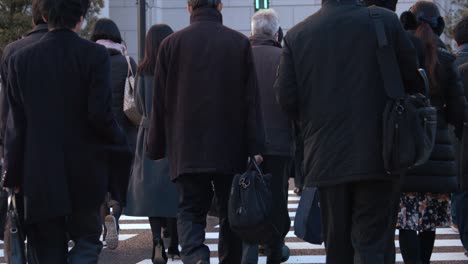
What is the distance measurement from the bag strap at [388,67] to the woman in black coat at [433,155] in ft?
3.76

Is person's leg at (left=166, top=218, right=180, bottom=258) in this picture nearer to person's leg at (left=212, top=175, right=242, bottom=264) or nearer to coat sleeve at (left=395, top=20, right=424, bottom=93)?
person's leg at (left=212, top=175, right=242, bottom=264)

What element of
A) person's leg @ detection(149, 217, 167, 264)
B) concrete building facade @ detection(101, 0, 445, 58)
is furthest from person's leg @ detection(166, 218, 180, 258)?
concrete building facade @ detection(101, 0, 445, 58)

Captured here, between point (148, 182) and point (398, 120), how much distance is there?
2.89 meters

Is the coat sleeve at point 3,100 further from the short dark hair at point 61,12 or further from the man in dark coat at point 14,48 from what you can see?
the short dark hair at point 61,12

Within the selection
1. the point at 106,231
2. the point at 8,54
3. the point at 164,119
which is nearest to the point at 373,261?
the point at 164,119

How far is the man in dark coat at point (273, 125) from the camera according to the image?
6789 mm

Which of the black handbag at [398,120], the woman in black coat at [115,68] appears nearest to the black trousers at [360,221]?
the black handbag at [398,120]

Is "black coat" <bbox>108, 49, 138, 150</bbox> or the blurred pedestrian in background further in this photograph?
"black coat" <bbox>108, 49, 138, 150</bbox>

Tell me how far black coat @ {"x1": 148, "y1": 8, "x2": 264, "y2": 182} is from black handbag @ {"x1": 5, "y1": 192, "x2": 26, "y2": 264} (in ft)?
3.55

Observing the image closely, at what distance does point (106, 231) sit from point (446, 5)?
21.3 meters


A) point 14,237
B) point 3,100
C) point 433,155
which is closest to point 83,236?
point 14,237

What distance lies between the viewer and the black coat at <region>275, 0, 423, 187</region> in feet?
15.9

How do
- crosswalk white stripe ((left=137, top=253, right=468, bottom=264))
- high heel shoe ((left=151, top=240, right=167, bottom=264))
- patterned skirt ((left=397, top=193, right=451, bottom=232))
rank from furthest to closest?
crosswalk white stripe ((left=137, top=253, right=468, bottom=264)) < high heel shoe ((left=151, top=240, right=167, bottom=264)) < patterned skirt ((left=397, top=193, right=451, bottom=232))

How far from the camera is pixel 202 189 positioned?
5.73 meters
